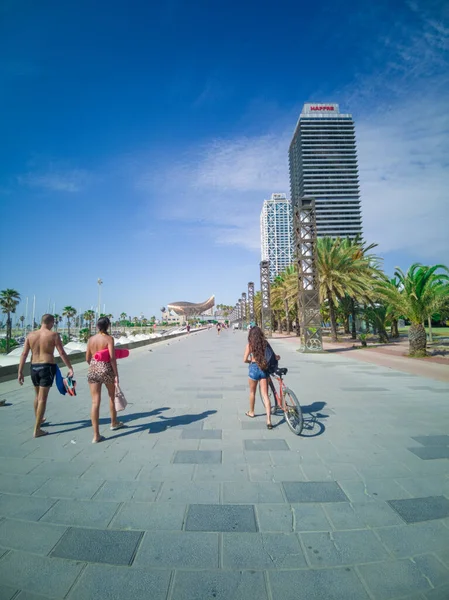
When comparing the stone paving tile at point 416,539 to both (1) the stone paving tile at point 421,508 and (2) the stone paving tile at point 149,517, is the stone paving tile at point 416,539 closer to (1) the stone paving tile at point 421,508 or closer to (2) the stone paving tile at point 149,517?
(1) the stone paving tile at point 421,508

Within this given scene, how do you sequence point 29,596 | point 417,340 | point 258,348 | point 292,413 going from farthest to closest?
point 417,340 → point 258,348 → point 292,413 → point 29,596

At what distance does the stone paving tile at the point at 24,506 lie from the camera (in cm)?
251

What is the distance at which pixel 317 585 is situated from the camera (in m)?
1.79

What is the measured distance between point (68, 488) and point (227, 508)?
165 centimetres

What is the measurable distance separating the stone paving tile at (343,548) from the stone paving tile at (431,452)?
182 cm

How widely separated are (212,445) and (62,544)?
6.80ft

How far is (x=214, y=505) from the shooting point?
2.60 metres

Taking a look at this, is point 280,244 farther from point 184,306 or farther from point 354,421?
point 354,421

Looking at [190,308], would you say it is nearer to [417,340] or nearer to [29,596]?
[417,340]

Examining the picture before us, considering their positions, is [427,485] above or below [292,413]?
below

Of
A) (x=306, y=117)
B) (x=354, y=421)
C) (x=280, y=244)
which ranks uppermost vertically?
(x=306, y=117)

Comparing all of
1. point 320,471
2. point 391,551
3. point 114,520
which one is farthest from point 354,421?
point 114,520

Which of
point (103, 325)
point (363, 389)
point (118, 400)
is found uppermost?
point (103, 325)

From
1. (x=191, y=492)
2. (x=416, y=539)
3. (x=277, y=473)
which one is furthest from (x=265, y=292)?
(x=416, y=539)
